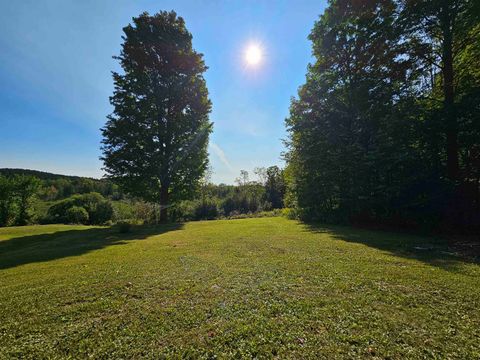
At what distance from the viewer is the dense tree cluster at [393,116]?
9844 millimetres

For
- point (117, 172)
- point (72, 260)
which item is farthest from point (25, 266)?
point (117, 172)

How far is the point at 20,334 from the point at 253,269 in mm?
3951

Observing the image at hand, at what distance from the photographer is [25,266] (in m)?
6.02

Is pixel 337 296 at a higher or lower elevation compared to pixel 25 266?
higher

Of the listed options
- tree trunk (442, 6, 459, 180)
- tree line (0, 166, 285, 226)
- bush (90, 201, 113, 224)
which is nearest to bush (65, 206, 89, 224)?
tree line (0, 166, 285, 226)

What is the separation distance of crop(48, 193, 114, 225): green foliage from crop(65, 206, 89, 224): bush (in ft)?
2.58

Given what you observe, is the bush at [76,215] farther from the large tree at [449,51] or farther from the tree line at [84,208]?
the large tree at [449,51]

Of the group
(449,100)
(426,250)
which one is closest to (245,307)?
(426,250)

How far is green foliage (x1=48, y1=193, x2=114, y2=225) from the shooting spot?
92.8 feet

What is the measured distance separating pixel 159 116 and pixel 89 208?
2127 centimetres

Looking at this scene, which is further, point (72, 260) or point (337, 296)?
point (72, 260)

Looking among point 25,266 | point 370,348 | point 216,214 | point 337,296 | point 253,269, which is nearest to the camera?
point 370,348

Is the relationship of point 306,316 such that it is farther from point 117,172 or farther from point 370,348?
point 117,172

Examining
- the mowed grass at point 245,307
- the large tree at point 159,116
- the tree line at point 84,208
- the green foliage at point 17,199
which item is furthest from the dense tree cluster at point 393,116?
the green foliage at point 17,199
